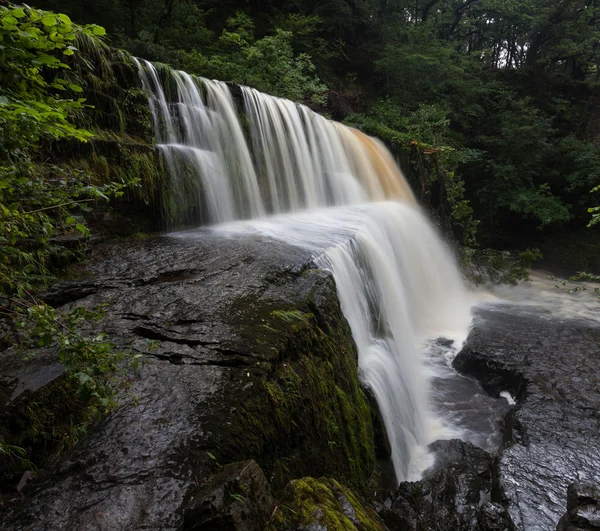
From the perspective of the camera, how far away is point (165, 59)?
9.80 meters

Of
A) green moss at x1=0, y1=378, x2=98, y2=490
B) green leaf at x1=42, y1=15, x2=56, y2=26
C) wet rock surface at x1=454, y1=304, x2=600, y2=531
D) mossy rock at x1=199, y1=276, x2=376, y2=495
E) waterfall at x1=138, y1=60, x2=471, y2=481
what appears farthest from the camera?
waterfall at x1=138, y1=60, x2=471, y2=481

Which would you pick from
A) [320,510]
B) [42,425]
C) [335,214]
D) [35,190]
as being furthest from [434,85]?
[42,425]

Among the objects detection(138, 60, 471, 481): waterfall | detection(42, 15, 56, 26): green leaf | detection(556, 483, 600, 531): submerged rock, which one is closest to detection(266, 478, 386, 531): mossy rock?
detection(556, 483, 600, 531): submerged rock

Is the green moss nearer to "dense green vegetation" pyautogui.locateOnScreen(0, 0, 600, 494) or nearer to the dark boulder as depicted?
"dense green vegetation" pyautogui.locateOnScreen(0, 0, 600, 494)

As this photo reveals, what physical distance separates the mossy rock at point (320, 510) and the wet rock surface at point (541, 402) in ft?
7.10

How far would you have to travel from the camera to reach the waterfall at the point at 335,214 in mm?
5023

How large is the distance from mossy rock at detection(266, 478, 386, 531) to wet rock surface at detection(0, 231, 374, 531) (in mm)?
321

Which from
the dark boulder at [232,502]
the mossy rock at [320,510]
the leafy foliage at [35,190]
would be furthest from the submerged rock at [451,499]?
the leafy foliage at [35,190]

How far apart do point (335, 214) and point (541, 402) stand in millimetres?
5028

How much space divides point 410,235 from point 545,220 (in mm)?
8230

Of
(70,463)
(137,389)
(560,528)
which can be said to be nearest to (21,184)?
(137,389)

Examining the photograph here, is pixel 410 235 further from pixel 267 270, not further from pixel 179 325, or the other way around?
pixel 179 325

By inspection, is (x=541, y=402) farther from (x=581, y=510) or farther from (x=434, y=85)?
(x=434, y=85)

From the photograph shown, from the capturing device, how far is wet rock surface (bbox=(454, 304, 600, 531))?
3727 millimetres
